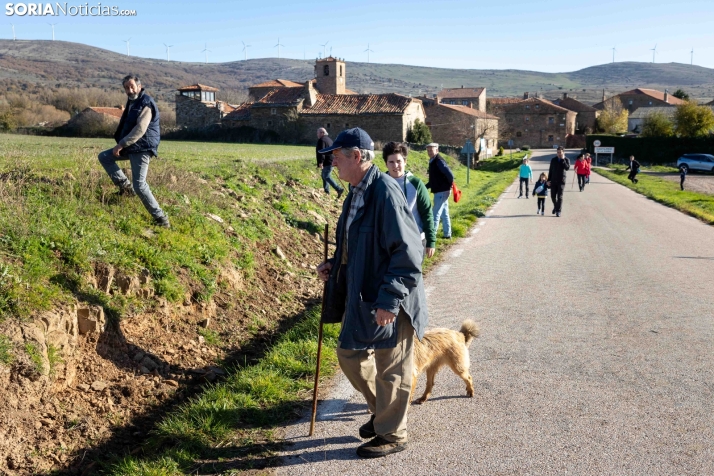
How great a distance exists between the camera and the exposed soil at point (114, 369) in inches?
187

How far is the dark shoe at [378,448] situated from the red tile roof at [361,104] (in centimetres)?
5924

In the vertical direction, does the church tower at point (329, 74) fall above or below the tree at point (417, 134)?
above

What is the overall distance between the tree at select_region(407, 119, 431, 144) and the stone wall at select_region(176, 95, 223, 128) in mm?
22478

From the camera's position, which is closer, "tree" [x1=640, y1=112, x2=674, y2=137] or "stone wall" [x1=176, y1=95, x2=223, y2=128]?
"tree" [x1=640, y1=112, x2=674, y2=137]

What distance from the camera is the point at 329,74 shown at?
84.2 metres

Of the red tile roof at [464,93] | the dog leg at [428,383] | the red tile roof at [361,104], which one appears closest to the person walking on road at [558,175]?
the dog leg at [428,383]

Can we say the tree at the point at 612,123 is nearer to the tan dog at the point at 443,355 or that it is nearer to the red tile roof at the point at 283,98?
the red tile roof at the point at 283,98

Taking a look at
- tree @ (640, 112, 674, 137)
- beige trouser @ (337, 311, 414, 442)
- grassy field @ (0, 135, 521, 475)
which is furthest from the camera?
tree @ (640, 112, 674, 137)

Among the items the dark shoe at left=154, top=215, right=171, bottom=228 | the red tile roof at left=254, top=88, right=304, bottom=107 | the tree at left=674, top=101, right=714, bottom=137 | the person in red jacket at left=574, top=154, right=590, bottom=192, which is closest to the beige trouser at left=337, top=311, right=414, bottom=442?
the dark shoe at left=154, top=215, right=171, bottom=228

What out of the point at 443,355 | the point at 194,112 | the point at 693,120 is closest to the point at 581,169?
the point at 443,355

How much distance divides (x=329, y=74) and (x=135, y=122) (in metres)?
79.4

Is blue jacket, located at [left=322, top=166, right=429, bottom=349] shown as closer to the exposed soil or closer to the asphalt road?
the asphalt road

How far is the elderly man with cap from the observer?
12.0 ft

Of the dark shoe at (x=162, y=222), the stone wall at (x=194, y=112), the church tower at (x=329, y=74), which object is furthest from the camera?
the church tower at (x=329, y=74)
